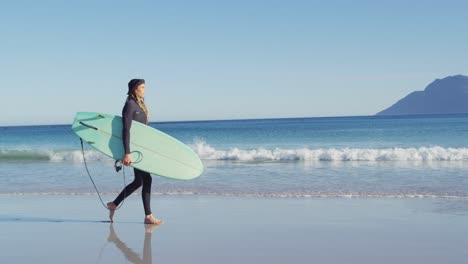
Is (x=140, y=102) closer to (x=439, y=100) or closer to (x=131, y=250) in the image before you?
(x=131, y=250)

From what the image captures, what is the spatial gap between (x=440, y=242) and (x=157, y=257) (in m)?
2.57

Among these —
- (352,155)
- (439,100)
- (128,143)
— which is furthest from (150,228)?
(439,100)

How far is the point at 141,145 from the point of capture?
249 inches

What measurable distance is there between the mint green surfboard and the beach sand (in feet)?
1.98

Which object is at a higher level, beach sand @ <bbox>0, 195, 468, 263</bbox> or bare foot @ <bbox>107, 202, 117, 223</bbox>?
bare foot @ <bbox>107, 202, 117, 223</bbox>

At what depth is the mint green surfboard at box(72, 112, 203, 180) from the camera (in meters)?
6.25

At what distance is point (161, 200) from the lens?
7.97 m

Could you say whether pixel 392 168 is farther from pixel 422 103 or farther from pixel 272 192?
pixel 422 103

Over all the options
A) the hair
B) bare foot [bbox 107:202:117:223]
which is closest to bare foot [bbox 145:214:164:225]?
bare foot [bbox 107:202:117:223]

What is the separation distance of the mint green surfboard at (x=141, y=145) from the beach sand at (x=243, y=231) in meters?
0.60

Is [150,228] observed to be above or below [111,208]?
below

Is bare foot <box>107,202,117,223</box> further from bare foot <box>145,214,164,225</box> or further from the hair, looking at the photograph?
the hair

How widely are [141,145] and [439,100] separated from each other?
19070cm

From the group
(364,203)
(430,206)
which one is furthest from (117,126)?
(430,206)
